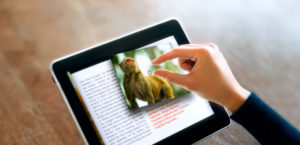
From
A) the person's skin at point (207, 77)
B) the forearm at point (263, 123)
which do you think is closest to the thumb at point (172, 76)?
the person's skin at point (207, 77)

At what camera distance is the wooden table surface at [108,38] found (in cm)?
50

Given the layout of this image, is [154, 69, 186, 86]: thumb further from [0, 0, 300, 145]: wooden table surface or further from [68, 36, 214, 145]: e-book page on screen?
[0, 0, 300, 145]: wooden table surface

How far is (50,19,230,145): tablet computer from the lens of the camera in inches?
16.9

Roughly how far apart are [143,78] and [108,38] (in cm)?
19

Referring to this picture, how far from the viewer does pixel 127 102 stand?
17.5 inches

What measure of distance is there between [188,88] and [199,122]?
70mm

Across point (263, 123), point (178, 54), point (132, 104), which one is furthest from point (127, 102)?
point (263, 123)

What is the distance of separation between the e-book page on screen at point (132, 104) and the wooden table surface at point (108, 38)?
97mm

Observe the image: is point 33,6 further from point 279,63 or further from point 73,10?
point 279,63

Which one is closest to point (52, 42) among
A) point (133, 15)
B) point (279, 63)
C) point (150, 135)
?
point (133, 15)

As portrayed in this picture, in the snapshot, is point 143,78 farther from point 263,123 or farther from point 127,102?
point 263,123

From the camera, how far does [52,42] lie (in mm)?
568

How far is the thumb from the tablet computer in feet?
0.06

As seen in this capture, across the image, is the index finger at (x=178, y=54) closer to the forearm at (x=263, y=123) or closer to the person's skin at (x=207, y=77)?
the person's skin at (x=207, y=77)
